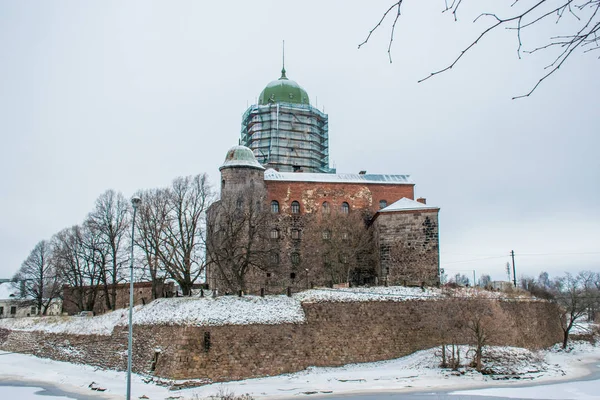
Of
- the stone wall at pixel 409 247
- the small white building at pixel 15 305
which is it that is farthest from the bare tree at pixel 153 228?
the small white building at pixel 15 305

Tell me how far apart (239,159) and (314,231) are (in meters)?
7.25

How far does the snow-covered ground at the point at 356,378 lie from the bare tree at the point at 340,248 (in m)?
10.6

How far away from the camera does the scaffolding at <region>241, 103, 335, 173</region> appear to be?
53.0 metres

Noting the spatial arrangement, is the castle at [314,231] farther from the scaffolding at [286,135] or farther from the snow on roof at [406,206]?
the scaffolding at [286,135]

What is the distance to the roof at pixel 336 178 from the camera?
4403 centimetres

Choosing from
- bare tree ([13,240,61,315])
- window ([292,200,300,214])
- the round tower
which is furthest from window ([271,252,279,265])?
bare tree ([13,240,61,315])

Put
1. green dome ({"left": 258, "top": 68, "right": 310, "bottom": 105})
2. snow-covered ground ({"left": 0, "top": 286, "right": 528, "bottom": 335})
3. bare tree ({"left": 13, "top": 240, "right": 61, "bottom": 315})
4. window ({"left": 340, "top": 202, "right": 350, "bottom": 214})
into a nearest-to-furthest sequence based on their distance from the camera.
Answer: snow-covered ground ({"left": 0, "top": 286, "right": 528, "bottom": 335})
window ({"left": 340, "top": 202, "right": 350, "bottom": 214})
bare tree ({"left": 13, "top": 240, "right": 61, "bottom": 315})
green dome ({"left": 258, "top": 68, "right": 310, "bottom": 105})

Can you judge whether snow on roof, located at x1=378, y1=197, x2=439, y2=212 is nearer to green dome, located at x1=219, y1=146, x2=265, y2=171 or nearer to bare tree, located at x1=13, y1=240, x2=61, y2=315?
green dome, located at x1=219, y1=146, x2=265, y2=171

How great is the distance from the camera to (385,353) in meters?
30.4

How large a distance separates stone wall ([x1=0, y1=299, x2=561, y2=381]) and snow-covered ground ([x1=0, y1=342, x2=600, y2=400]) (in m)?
0.68

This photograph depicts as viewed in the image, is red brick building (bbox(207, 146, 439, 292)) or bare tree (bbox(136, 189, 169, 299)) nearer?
bare tree (bbox(136, 189, 169, 299))

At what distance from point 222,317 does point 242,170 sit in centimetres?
1414

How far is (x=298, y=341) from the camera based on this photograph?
95.6ft

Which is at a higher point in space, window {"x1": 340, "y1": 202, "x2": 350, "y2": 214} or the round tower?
the round tower
